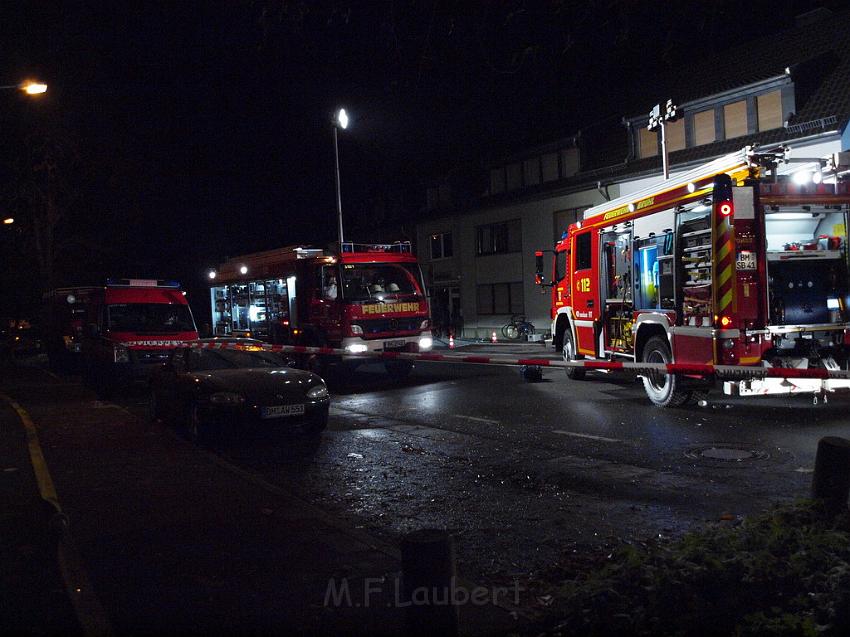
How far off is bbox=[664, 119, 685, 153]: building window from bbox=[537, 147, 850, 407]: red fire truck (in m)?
16.3

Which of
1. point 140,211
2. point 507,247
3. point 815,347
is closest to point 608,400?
point 815,347

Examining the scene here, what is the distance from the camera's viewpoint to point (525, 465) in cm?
829

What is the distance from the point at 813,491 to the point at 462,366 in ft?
53.5

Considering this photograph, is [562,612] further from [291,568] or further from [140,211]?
[140,211]

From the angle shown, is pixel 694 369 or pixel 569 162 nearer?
pixel 694 369

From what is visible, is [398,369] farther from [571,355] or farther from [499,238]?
[499,238]

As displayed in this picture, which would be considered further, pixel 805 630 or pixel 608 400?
pixel 608 400

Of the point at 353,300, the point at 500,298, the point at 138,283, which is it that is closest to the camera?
the point at 353,300

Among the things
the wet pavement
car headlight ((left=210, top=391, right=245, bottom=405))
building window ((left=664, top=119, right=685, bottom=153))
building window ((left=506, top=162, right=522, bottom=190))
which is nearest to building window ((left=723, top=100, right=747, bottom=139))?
building window ((left=664, top=119, right=685, bottom=153))

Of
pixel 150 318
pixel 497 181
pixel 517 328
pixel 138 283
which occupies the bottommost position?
pixel 517 328

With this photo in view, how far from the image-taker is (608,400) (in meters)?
13.1

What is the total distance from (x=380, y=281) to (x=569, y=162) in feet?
53.3

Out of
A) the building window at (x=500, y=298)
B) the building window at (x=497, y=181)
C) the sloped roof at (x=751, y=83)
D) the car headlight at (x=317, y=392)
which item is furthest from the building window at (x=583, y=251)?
the building window at (x=497, y=181)

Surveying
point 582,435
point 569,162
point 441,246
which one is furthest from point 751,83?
point 582,435
